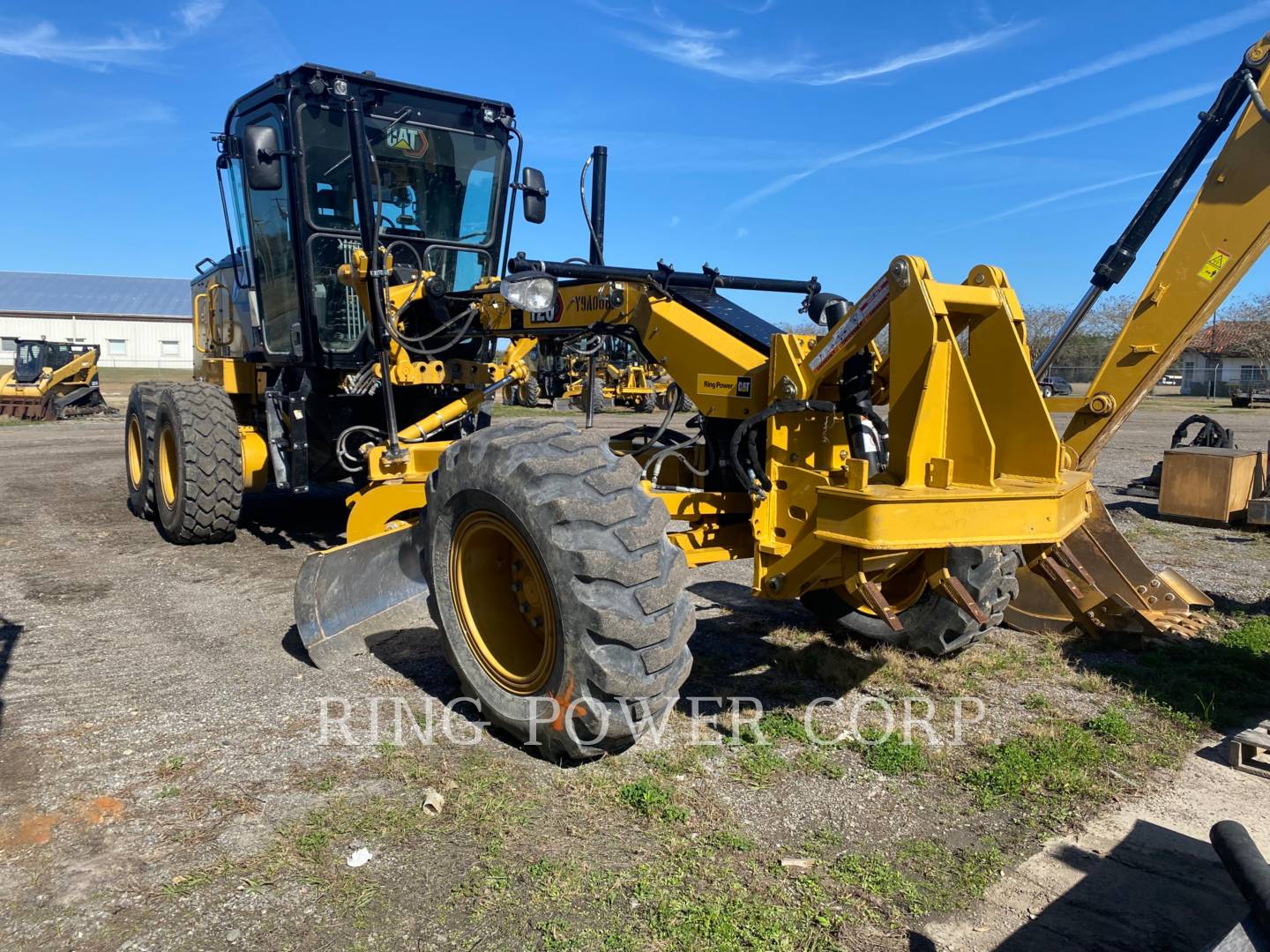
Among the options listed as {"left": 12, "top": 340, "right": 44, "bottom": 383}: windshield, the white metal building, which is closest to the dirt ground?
{"left": 12, "top": 340, "right": 44, "bottom": 383}: windshield

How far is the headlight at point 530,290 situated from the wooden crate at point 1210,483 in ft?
24.4

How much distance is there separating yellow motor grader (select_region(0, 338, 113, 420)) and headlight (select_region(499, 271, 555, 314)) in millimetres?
24436

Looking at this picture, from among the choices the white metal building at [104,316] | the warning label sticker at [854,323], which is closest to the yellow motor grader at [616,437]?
the warning label sticker at [854,323]

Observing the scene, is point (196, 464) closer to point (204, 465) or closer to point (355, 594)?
point (204, 465)

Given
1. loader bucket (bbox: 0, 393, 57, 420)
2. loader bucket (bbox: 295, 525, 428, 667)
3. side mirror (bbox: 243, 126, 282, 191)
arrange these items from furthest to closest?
loader bucket (bbox: 0, 393, 57, 420) → side mirror (bbox: 243, 126, 282, 191) → loader bucket (bbox: 295, 525, 428, 667)

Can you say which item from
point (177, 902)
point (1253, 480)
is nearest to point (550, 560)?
point (177, 902)

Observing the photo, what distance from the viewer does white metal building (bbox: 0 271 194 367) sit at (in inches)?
2576

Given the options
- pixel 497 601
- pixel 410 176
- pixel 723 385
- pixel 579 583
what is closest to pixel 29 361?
pixel 410 176

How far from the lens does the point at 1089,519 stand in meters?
5.45

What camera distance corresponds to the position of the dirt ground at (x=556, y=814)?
2721 mm

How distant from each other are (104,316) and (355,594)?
7407 centimetres

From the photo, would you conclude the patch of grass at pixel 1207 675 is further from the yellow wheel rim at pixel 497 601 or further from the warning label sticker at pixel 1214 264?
the yellow wheel rim at pixel 497 601

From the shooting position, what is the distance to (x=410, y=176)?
23.8 feet

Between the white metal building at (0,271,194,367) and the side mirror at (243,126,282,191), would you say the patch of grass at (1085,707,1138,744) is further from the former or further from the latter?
the white metal building at (0,271,194,367)
